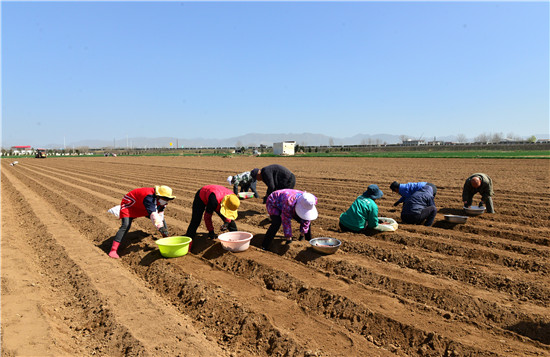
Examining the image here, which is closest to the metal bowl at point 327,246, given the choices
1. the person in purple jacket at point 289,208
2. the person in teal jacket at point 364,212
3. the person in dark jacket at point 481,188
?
the person in purple jacket at point 289,208

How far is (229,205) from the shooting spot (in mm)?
5109

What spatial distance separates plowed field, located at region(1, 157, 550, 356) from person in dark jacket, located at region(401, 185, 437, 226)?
27 cm

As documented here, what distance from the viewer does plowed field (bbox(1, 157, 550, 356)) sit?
10.1 ft

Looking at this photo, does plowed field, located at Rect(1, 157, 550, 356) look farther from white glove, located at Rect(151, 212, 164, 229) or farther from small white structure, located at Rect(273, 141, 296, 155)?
small white structure, located at Rect(273, 141, 296, 155)

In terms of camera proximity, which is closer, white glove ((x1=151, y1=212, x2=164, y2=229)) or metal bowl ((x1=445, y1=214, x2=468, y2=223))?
white glove ((x1=151, y1=212, x2=164, y2=229))

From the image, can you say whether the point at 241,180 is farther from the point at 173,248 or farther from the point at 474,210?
the point at 474,210

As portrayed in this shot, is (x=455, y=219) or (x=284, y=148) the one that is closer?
(x=455, y=219)

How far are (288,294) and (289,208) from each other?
140cm

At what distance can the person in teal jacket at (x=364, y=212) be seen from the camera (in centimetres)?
585

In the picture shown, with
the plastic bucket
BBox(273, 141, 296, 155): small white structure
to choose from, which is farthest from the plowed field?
BBox(273, 141, 296, 155): small white structure

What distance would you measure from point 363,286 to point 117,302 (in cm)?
307

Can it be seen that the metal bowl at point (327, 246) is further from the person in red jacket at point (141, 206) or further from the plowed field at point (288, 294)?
the person in red jacket at point (141, 206)

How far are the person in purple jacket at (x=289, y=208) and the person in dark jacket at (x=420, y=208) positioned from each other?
7.99ft

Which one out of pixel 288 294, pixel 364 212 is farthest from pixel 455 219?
pixel 288 294
